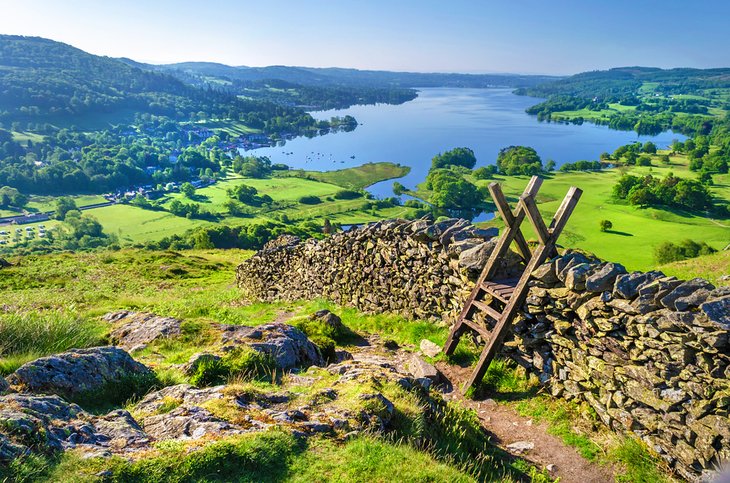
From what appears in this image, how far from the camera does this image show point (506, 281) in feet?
31.4

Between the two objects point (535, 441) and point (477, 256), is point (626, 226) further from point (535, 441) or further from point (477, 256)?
point (535, 441)

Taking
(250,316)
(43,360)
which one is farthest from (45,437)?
(250,316)

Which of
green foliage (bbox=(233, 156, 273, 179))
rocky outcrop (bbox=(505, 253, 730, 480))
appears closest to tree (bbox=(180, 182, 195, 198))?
green foliage (bbox=(233, 156, 273, 179))

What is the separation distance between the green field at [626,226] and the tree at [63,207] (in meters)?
130

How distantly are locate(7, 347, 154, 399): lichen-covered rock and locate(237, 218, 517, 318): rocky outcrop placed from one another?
749 centimetres

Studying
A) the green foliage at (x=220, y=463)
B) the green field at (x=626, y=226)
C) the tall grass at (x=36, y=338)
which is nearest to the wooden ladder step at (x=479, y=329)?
the green foliage at (x=220, y=463)

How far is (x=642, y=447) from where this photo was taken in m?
6.51

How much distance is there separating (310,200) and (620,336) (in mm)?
130418

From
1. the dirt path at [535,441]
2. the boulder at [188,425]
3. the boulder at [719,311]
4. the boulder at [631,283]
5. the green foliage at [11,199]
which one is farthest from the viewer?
the green foliage at [11,199]

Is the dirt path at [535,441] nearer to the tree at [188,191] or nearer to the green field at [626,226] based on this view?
the green field at [626,226]

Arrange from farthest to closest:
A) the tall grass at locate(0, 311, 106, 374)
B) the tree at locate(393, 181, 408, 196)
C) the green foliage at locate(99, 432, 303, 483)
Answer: the tree at locate(393, 181, 408, 196)
the tall grass at locate(0, 311, 106, 374)
the green foliage at locate(99, 432, 303, 483)

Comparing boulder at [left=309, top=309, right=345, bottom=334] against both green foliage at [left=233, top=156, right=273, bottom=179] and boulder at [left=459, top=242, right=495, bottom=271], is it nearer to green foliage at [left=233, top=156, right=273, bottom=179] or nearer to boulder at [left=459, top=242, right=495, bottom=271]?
boulder at [left=459, top=242, right=495, bottom=271]

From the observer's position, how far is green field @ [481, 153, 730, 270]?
57.3 metres

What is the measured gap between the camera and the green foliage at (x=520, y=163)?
136m
